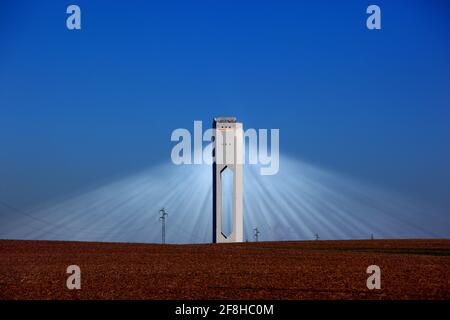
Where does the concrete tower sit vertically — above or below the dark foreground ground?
above

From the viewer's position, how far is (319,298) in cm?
1869

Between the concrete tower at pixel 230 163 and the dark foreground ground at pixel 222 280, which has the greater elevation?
the concrete tower at pixel 230 163

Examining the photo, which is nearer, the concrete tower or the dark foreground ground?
the dark foreground ground

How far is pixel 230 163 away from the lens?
109 metres

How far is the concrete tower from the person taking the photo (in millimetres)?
108125

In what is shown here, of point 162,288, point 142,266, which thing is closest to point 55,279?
point 162,288

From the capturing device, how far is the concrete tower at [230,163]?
108 metres

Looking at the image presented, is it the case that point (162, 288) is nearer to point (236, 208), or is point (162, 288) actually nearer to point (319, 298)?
point (319, 298)

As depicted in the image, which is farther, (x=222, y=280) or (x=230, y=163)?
(x=230, y=163)
